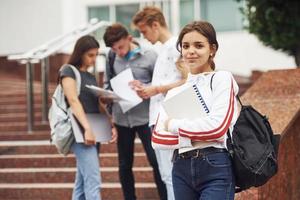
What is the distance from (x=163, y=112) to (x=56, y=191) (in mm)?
3484

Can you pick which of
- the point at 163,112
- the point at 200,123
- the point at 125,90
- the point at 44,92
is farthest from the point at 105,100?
the point at 44,92

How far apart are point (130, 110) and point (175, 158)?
2206 millimetres

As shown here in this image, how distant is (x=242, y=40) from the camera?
18125 mm

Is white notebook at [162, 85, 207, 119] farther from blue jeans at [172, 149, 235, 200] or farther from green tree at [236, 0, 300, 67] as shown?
green tree at [236, 0, 300, 67]

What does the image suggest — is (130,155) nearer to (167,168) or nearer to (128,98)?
(128,98)

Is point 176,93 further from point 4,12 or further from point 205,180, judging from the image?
point 4,12

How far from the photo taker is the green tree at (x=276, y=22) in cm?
923

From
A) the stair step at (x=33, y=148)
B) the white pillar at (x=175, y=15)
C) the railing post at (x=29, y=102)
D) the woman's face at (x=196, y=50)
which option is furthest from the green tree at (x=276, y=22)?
the white pillar at (x=175, y=15)

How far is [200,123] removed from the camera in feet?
10.9

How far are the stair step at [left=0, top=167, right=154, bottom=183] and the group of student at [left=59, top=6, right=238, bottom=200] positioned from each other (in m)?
1.08

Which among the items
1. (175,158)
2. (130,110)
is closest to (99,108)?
(130,110)

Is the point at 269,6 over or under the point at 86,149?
over

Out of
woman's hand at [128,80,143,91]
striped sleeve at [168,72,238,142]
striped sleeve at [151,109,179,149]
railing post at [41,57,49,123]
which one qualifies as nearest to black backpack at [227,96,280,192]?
striped sleeve at [168,72,238,142]

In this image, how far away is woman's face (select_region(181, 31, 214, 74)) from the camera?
11.4 ft
